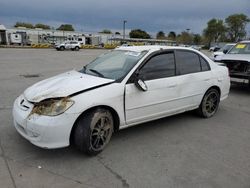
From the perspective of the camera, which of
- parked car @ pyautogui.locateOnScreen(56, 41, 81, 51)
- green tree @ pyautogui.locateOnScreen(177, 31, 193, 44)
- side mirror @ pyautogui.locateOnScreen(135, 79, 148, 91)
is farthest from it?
green tree @ pyautogui.locateOnScreen(177, 31, 193, 44)

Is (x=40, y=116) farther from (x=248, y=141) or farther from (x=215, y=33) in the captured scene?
(x=215, y=33)

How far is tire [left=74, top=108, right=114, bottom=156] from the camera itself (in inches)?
127

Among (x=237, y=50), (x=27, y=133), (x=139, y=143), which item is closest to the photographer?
(x=27, y=133)

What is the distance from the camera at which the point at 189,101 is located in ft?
15.4

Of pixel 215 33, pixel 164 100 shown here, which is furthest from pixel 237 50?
pixel 215 33

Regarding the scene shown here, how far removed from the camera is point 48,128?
3016mm

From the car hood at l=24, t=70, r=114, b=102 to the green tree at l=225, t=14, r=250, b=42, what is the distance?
94.8 meters

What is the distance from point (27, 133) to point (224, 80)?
4304 millimetres

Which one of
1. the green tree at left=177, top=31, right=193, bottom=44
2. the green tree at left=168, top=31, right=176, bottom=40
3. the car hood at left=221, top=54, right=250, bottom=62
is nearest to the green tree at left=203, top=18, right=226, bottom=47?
the green tree at left=177, top=31, right=193, bottom=44

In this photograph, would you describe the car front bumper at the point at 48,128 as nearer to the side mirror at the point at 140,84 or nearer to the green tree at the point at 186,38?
the side mirror at the point at 140,84

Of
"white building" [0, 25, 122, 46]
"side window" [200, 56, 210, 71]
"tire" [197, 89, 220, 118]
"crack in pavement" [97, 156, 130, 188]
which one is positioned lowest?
"crack in pavement" [97, 156, 130, 188]

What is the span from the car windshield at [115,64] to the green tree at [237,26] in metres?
93.8

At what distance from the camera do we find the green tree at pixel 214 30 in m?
85.8

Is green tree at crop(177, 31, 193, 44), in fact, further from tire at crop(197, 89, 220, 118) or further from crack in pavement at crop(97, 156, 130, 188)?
crack in pavement at crop(97, 156, 130, 188)
